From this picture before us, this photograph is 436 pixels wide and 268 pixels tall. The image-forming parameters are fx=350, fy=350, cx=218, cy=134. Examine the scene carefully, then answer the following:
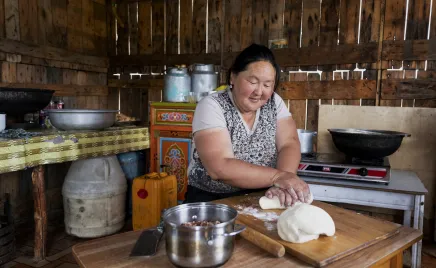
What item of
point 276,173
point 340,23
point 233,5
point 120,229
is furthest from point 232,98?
point 233,5

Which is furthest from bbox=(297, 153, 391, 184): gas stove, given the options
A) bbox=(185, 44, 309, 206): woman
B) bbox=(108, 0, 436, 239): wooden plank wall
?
bbox=(185, 44, 309, 206): woman

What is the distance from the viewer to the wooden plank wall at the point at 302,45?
3.73 meters

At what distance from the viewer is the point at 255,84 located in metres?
1.78

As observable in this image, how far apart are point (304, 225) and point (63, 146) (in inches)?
98.2

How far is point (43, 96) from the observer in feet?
10.6

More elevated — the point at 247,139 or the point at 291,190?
the point at 247,139

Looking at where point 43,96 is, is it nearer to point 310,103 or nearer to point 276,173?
point 276,173

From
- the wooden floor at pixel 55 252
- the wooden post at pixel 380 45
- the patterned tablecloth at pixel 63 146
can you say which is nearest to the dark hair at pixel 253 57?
the patterned tablecloth at pixel 63 146

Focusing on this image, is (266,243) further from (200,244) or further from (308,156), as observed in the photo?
(308,156)

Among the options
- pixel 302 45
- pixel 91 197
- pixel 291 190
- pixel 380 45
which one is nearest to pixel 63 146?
pixel 91 197

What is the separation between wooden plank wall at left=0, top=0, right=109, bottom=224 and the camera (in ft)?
12.7

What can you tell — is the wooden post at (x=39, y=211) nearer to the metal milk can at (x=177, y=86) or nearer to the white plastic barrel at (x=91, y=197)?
the white plastic barrel at (x=91, y=197)

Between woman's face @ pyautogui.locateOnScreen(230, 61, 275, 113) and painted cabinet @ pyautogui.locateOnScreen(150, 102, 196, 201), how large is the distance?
2025 mm

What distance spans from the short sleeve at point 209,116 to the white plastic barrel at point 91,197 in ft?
6.82
